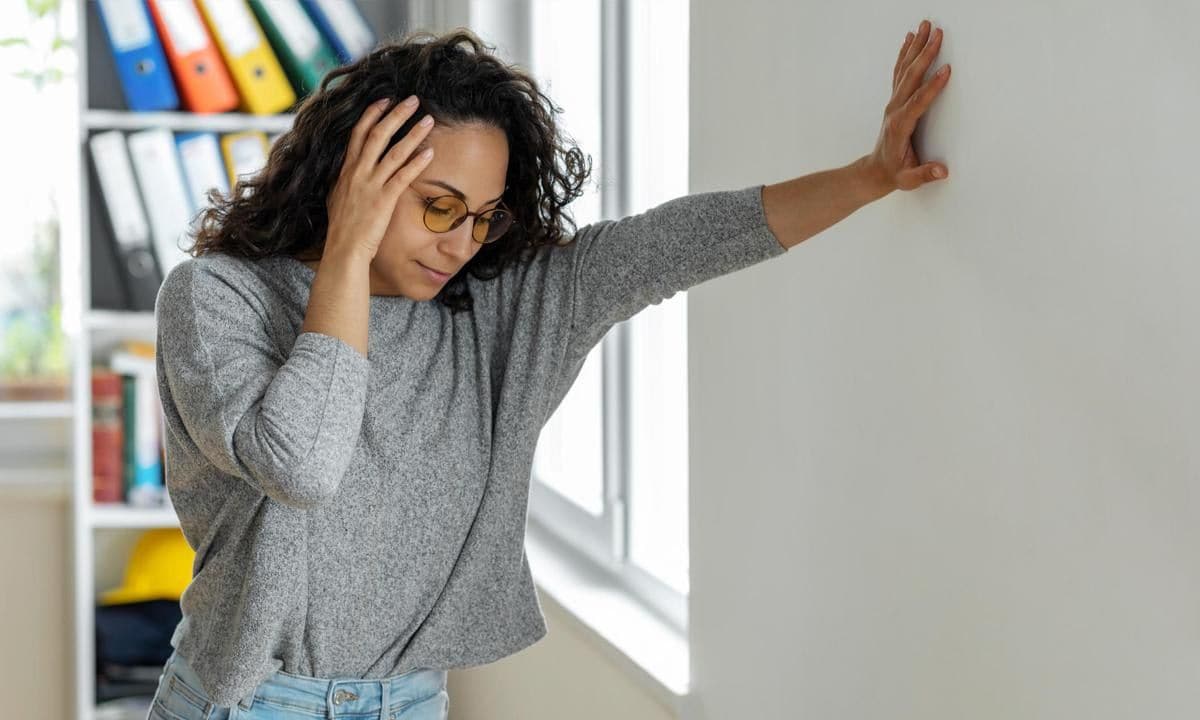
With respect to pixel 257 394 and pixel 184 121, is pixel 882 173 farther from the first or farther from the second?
pixel 184 121

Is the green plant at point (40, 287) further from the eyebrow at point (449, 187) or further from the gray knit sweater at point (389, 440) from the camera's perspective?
the eyebrow at point (449, 187)

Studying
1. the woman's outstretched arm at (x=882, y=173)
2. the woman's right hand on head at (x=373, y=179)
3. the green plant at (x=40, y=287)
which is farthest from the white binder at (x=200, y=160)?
the woman's outstretched arm at (x=882, y=173)

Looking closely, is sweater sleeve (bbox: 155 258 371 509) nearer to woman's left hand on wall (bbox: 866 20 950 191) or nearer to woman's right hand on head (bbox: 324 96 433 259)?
woman's right hand on head (bbox: 324 96 433 259)

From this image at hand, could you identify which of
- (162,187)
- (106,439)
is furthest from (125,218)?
(106,439)

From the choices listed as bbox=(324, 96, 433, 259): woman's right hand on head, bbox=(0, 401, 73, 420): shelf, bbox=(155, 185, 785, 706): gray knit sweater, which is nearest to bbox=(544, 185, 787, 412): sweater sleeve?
bbox=(155, 185, 785, 706): gray knit sweater

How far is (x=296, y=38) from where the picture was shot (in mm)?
2873

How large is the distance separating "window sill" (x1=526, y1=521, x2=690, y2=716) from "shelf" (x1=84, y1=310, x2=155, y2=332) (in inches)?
38.7

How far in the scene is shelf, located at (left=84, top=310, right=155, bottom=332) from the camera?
9.34 feet

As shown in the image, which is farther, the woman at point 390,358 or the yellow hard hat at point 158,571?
the yellow hard hat at point 158,571

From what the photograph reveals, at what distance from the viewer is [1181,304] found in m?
0.90

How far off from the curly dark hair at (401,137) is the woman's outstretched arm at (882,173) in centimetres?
30

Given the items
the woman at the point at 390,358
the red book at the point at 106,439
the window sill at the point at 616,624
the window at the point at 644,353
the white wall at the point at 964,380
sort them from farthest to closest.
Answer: the red book at the point at 106,439 → the window at the point at 644,353 → the window sill at the point at 616,624 → the woman at the point at 390,358 → the white wall at the point at 964,380

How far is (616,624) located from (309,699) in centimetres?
72

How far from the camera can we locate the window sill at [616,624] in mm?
1795
